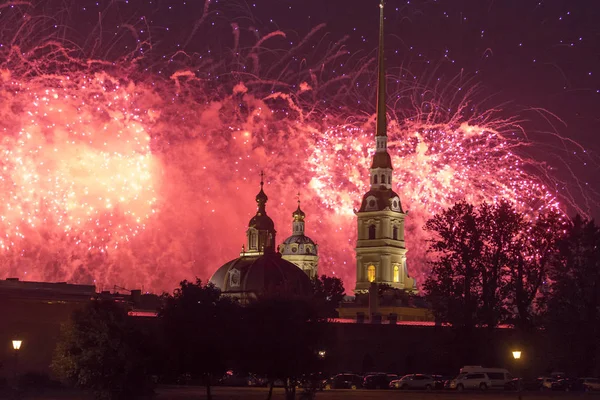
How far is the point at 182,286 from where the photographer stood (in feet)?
190

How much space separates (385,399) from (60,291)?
91.3 feet

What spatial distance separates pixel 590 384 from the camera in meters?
71.7

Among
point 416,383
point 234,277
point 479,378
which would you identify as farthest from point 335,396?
point 234,277

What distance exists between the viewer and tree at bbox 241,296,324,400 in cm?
5238

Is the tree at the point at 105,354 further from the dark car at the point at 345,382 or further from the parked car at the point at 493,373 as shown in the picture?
the parked car at the point at 493,373

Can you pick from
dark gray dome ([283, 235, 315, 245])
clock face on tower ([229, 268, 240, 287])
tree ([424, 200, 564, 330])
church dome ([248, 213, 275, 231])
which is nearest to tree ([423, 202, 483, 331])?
tree ([424, 200, 564, 330])

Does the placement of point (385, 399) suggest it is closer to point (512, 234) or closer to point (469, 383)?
point (469, 383)

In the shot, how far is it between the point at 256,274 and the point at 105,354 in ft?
229

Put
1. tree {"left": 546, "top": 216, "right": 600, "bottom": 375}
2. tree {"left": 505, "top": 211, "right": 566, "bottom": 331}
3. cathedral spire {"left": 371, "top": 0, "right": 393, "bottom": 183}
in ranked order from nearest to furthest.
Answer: tree {"left": 546, "top": 216, "right": 600, "bottom": 375}, tree {"left": 505, "top": 211, "right": 566, "bottom": 331}, cathedral spire {"left": 371, "top": 0, "right": 393, "bottom": 183}

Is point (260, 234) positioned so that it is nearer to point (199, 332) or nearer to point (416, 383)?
point (416, 383)

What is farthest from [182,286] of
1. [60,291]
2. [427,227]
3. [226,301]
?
[427,227]

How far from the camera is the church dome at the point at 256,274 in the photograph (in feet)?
391

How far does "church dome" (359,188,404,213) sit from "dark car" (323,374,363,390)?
2678 inches

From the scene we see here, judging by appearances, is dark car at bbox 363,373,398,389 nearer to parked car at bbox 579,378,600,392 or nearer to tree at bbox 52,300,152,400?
parked car at bbox 579,378,600,392
